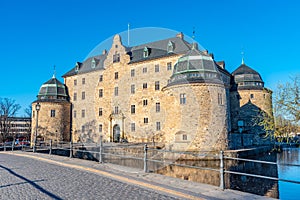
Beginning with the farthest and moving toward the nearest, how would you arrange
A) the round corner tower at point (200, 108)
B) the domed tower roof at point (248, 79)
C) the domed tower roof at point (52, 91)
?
1. the domed tower roof at point (52, 91)
2. the domed tower roof at point (248, 79)
3. the round corner tower at point (200, 108)

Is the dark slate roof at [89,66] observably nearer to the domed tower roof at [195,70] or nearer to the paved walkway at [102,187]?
the domed tower roof at [195,70]

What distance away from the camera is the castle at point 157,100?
1992 centimetres

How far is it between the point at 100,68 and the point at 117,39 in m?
Answer: 4.56

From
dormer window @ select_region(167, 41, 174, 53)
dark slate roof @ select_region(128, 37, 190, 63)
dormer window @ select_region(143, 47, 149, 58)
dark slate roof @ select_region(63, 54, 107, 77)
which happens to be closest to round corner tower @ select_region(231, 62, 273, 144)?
dark slate roof @ select_region(128, 37, 190, 63)

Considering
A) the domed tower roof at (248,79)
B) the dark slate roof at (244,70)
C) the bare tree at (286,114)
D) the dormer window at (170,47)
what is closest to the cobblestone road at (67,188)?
the bare tree at (286,114)

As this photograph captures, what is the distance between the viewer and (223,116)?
66.5 feet

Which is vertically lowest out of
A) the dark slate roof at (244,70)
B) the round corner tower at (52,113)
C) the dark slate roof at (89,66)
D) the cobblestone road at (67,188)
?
the cobblestone road at (67,188)

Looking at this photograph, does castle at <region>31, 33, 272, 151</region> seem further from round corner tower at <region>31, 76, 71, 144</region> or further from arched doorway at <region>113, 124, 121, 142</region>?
arched doorway at <region>113, 124, 121, 142</region>

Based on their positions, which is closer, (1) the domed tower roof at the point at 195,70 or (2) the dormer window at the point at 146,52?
(1) the domed tower roof at the point at 195,70

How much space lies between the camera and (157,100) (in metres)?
26.9

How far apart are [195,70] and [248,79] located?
14.1m

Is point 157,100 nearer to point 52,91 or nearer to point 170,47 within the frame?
point 170,47

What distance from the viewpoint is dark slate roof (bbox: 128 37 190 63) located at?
87.7ft

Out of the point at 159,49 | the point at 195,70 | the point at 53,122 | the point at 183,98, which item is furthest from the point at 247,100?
the point at 53,122
